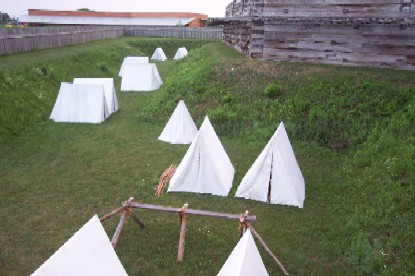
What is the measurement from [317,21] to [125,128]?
10.5 metres

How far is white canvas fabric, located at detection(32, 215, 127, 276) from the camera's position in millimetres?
5473

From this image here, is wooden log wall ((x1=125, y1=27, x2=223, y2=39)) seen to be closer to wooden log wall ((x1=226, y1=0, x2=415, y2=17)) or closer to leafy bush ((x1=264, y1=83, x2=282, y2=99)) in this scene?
wooden log wall ((x1=226, y1=0, x2=415, y2=17))

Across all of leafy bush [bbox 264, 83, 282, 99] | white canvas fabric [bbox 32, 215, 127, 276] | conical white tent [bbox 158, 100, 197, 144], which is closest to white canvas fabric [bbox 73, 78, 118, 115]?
conical white tent [bbox 158, 100, 197, 144]

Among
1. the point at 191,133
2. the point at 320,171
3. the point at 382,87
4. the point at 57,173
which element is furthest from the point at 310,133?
the point at 57,173

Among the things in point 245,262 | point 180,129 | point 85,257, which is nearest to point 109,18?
point 180,129

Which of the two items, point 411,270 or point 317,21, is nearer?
point 411,270

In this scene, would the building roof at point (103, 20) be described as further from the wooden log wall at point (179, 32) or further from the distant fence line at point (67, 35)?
the distant fence line at point (67, 35)

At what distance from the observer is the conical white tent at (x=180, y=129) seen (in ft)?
51.0

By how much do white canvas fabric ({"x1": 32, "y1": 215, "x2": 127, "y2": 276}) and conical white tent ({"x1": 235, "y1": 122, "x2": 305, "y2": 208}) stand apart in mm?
5282

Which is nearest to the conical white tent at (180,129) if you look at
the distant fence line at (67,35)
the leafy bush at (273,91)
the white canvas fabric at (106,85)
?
the leafy bush at (273,91)

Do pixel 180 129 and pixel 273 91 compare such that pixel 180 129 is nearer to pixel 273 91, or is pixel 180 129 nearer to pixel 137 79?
pixel 273 91

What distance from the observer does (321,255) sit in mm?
8383

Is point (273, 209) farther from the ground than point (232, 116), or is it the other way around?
point (232, 116)

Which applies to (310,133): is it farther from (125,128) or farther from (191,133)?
(125,128)
